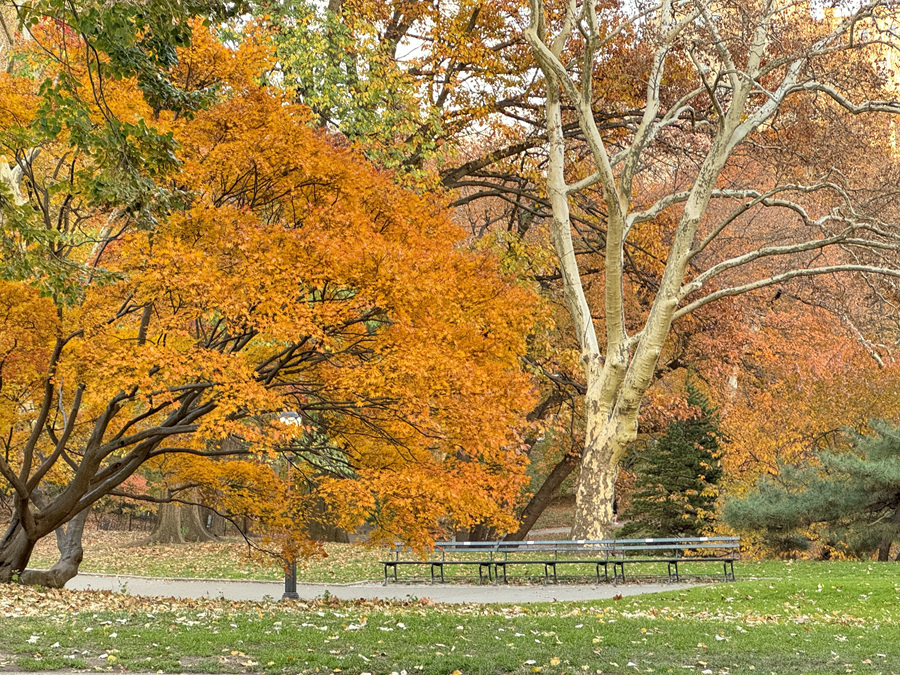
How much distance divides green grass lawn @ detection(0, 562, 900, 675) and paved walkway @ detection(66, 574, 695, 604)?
222 centimetres

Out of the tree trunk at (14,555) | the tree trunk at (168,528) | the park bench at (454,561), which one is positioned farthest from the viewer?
the tree trunk at (168,528)

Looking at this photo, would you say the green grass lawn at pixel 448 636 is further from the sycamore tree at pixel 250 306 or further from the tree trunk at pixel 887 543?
the tree trunk at pixel 887 543

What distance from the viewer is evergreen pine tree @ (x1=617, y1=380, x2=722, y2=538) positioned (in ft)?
80.6

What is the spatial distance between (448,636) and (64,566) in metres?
8.45

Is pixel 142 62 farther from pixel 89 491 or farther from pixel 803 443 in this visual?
pixel 803 443

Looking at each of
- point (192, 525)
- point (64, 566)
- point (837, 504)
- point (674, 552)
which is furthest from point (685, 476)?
point (192, 525)

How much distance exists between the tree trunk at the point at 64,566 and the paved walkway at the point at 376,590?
0.93 meters

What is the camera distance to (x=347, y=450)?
40.1 ft

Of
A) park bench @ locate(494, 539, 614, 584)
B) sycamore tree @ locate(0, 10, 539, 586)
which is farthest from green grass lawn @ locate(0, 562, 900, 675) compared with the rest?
park bench @ locate(494, 539, 614, 584)

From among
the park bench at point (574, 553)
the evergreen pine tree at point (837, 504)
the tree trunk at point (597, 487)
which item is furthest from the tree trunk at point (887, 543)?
the tree trunk at point (597, 487)

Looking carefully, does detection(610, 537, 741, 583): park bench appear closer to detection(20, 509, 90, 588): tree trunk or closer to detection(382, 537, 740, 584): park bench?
detection(382, 537, 740, 584): park bench

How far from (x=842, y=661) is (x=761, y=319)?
16.3 m

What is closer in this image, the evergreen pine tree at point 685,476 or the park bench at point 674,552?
the park bench at point 674,552

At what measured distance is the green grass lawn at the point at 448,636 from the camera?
6.95 meters
